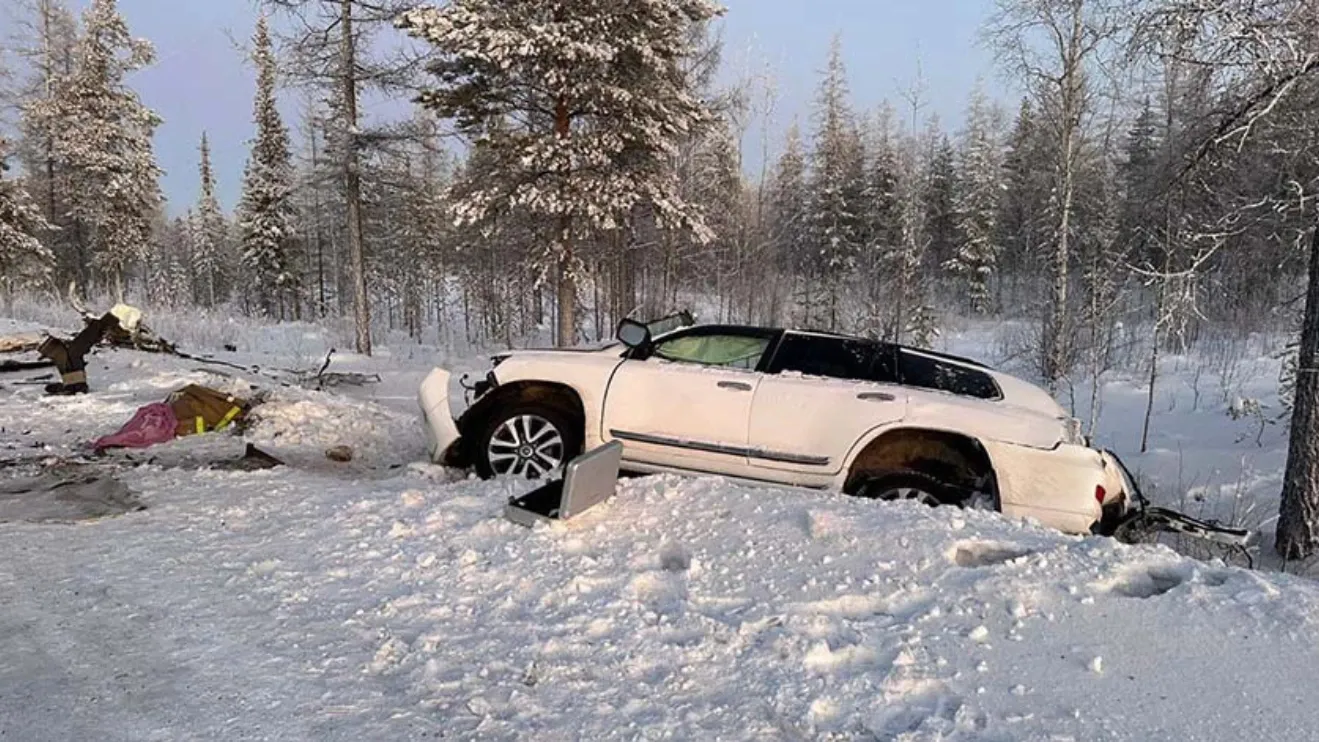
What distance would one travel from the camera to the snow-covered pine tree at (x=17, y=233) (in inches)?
991

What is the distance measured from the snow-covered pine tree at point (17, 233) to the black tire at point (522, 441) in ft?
86.4

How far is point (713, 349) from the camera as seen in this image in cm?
599

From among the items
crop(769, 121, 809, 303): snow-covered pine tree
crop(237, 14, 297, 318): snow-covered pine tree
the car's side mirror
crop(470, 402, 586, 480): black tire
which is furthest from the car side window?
crop(237, 14, 297, 318): snow-covered pine tree

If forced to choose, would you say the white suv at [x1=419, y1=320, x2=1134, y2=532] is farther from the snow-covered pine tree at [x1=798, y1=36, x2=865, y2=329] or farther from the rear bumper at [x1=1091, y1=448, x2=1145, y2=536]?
the snow-covered pine tree at [x1=798, y1=36, x2=865, y2=329]

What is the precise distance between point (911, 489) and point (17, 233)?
30.6 m

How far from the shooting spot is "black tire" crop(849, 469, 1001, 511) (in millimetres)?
5188

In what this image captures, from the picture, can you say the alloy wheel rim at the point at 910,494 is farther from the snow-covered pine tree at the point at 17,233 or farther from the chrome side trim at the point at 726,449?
the snow-covered pine tree at the point at 17,233

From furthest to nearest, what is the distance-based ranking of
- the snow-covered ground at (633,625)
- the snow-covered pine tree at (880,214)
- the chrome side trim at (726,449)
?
the snow-covered pine tree at (880,214) → the chrome side trim at (726,449) → the snow-covered ground at (633,625)

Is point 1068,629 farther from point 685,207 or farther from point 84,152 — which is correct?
point 84,152

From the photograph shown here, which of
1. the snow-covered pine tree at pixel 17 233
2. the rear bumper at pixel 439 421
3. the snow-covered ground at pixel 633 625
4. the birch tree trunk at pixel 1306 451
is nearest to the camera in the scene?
the snow-covered ground at pixel 633 625

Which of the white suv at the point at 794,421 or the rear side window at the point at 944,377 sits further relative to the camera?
the rear side window at the point at 944,377

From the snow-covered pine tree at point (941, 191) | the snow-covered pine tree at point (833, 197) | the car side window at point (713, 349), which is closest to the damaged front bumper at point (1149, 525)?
the car side window at point (713, 349)

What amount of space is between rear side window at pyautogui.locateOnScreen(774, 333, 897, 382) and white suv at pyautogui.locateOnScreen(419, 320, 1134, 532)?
0.04ft

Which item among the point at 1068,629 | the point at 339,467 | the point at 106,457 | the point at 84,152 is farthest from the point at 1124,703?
the point at 84,152
